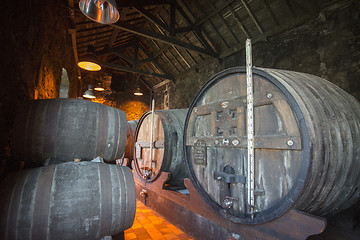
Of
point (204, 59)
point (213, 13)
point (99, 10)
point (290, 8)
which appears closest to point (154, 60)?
point (204, 59)

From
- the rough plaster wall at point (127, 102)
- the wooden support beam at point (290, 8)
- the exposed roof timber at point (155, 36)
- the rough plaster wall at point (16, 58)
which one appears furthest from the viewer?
the rough plaster wall at point (127, 102)

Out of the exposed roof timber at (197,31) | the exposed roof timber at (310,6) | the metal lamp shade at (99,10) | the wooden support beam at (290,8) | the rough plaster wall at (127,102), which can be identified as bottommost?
the metal lamp shade at (99,10)

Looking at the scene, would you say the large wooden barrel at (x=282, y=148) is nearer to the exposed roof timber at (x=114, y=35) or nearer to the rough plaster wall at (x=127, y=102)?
the exposed roof timber at (x=114, y=35)

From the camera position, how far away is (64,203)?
146 cm

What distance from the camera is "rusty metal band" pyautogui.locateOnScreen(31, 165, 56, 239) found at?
1369 mm

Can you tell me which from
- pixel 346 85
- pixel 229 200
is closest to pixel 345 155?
pixel 229 200

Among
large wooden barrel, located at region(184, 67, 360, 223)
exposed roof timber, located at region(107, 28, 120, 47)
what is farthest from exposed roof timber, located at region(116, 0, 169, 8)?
large wooden barrel, located at region(184, 67, 360, 223)

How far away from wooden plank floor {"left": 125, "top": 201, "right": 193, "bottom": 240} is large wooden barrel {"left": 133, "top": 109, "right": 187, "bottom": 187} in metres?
0.62

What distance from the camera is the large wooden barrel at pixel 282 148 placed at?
1.43m

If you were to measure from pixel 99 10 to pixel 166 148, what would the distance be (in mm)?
2342

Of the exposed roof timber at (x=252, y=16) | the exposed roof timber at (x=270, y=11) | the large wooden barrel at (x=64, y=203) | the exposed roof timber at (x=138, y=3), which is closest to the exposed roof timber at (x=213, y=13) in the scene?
the exposed roof timber at (x=252, y=16)

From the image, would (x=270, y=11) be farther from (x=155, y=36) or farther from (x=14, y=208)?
(x=14, y=208)

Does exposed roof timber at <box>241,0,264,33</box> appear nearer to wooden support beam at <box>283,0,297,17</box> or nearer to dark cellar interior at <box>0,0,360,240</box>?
dark cellar interior at <box>0,0,360,240</box>

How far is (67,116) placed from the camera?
1.77 meters
